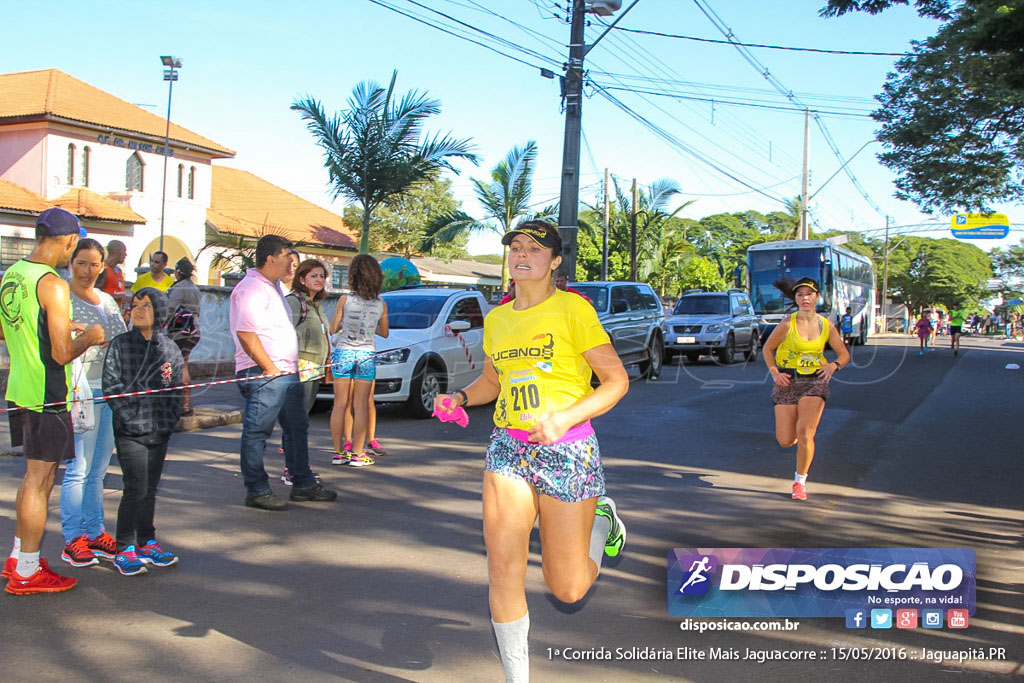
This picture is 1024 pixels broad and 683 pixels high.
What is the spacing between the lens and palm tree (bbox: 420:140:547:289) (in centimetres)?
2402

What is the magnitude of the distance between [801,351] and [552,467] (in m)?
4.55

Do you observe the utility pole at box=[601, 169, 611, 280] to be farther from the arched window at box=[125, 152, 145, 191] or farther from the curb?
the curb

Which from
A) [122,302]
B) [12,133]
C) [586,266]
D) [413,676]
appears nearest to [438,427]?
[122,302]

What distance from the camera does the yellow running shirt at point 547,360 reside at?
3.54 m

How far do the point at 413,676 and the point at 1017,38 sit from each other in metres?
8.85

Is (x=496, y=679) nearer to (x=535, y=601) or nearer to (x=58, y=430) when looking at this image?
(x=535, y=601)

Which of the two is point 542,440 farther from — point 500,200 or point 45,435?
point 500,200

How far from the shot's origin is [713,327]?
23.2 meters

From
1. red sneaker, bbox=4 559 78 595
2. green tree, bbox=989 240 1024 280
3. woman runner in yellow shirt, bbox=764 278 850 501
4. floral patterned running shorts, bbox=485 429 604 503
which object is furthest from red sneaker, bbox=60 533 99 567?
green tree, bbox=989 240 1024 280

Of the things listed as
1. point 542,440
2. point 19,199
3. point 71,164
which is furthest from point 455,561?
point 71,164

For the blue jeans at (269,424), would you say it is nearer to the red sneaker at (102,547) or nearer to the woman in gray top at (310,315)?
the woman in gray top at (310,315)

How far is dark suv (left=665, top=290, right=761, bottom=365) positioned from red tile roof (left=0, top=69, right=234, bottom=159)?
A: 64.4 ft

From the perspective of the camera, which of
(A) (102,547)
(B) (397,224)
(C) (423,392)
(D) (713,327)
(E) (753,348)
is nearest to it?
(A) (102,547)

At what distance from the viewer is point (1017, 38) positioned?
916cm
